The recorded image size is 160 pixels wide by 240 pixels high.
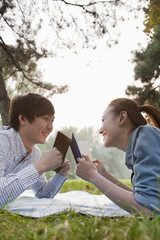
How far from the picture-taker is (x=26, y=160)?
8.31ft

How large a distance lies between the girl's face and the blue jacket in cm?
30

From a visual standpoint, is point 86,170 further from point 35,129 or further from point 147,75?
point 147,75

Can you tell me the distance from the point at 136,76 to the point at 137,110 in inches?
368

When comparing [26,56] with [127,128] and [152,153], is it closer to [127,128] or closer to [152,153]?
[127,128]

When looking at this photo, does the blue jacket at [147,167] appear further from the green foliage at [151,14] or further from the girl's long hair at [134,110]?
the green foliage at [151,14]

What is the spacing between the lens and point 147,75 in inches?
425

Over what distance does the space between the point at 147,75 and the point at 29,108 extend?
9.27 metres

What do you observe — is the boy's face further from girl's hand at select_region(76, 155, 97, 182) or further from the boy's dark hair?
girl's hand at select_region(76, 155, 97, 182)

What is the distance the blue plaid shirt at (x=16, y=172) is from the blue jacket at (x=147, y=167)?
2.51 feet

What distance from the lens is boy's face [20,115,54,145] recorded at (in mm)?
Result: 2414

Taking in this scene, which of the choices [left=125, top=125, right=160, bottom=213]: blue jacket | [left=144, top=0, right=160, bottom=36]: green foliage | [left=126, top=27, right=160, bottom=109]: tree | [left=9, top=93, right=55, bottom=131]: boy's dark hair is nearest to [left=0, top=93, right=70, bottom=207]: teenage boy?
[left=9, top=93, right=55, bottom=131]: boy's dark hair

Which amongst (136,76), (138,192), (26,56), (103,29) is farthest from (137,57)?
(138,192)

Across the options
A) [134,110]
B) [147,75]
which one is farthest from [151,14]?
[147,75]

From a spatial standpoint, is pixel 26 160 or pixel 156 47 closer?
pixel 26 160
